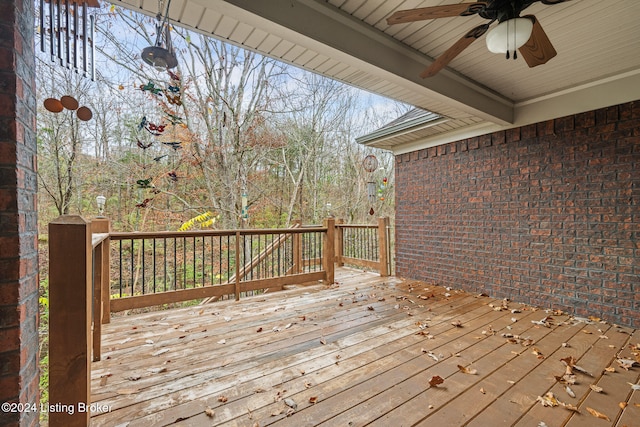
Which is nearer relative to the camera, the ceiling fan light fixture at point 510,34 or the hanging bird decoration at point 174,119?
the ceiling fan light fixture at point 510,34

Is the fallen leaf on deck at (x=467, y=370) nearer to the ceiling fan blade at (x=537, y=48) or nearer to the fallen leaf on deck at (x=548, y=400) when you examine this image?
the fallen leaf on deck at (x=548, y=400)

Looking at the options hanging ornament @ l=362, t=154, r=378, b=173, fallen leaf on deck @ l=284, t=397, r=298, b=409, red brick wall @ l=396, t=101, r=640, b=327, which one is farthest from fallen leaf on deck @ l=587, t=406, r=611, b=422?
hanging ornament @ l=362, t=154, r=378, b=173

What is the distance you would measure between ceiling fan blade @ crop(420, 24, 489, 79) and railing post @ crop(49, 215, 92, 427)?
2.56 m

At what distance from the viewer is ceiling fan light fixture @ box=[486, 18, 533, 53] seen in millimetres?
1772

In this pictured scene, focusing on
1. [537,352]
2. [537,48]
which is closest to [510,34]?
[537,48]

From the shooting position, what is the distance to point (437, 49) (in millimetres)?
2701

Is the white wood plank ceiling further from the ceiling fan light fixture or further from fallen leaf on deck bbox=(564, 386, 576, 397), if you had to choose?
fallen leaf on deck bbox=(564, 386, 576, 397)

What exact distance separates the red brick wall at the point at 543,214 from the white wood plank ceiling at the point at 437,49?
427 mm

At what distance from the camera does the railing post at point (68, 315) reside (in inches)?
49.5

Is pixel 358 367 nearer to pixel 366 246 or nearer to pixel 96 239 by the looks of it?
pixel 96 239

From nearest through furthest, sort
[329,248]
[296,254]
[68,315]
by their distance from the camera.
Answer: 1. [68,315]
2. [329,248]
3. [296,254]

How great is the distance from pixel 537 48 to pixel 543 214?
2450mm

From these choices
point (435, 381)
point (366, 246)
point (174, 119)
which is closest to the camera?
point (435, 381)

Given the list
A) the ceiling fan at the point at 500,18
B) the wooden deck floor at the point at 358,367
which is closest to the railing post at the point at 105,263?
the wooden deck floor at the point at 358,367
